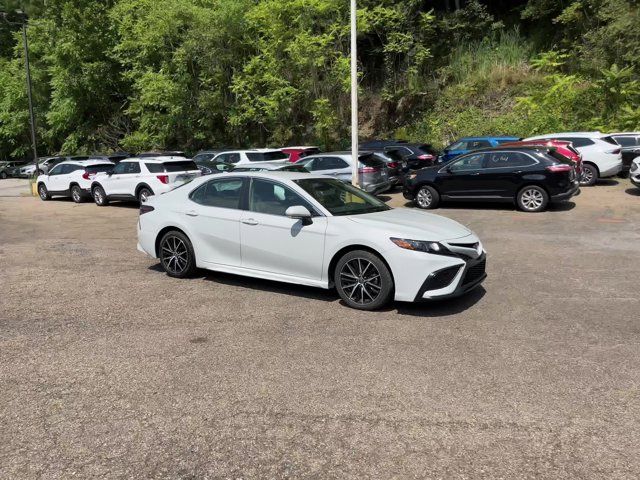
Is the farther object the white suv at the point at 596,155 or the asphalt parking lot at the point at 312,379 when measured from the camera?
the white suv at the point at 596,155

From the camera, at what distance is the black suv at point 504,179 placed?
1327 cm

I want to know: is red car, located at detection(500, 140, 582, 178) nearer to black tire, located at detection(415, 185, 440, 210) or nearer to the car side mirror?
black tire, located at detection(415, 185, 440, 210)

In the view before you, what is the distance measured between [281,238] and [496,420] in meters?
3.57

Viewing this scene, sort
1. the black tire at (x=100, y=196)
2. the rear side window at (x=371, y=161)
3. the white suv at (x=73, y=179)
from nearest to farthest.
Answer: the rear side window at (x=371, y=161)
the black tire at (x=100, y=196)
the white suv at (x=73, y=179)

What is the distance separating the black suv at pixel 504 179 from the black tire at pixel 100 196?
35.1ft

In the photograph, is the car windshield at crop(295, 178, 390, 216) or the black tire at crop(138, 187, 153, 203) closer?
the car windshield at crop(295, 178, 390, 216)

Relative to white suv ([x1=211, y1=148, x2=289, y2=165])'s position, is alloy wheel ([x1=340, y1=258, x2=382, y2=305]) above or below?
below

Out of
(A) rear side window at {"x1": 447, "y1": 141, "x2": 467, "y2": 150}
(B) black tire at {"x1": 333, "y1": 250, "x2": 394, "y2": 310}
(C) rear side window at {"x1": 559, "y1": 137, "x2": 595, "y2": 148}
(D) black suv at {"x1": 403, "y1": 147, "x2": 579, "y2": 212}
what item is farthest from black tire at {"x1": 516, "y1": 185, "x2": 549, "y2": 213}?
(B) black tire at {"x1": 333, "y1": 250, "x2": 394, "y2": 310}

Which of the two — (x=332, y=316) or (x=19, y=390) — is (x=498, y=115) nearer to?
(x=332, y=316)

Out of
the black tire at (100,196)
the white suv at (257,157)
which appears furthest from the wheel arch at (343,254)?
the black tire at (100,196)

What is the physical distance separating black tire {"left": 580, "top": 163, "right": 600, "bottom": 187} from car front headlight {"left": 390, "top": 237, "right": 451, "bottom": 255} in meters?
13.9

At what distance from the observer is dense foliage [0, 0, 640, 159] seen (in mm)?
25859

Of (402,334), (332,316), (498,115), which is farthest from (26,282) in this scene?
(498,115)

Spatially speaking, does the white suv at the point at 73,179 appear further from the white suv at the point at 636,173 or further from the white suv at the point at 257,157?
the white suv at the point at 636,173
